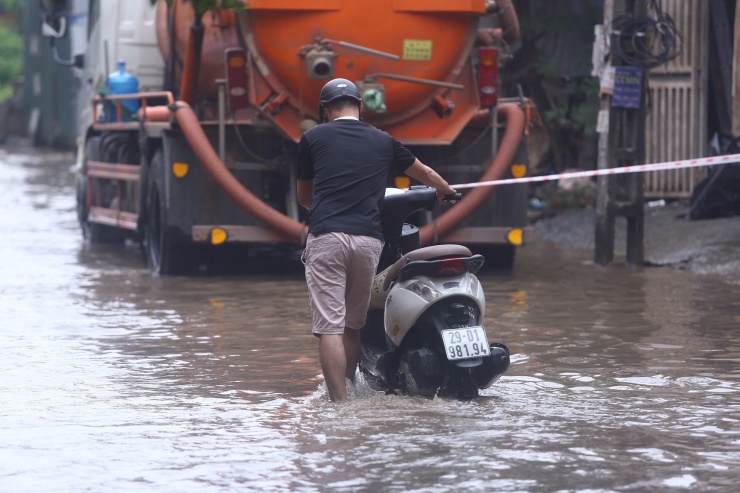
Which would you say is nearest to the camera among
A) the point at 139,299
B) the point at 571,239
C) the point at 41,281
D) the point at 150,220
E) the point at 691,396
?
the point at 691,396

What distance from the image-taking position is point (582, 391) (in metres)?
7.30

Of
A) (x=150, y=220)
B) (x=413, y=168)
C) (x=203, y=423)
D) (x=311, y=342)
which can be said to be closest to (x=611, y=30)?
(x=150, y=220)

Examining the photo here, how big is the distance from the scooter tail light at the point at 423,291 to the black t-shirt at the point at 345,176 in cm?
29

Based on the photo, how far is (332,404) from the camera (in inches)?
274

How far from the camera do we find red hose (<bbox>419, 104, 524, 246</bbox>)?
1244 cm

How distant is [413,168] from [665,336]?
109 inches

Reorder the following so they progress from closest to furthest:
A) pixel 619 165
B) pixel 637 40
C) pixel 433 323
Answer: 1. pixel 433 323
2. pixel 637 40
3. pixel 619 165

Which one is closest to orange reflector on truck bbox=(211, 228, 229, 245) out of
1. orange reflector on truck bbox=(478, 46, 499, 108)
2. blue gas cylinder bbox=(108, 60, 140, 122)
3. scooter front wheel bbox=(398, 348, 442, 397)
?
orange reflector on truck bbox=(478, 46, 499, 108)

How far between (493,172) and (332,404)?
5801mm

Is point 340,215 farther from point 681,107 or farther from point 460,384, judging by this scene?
point 681,107

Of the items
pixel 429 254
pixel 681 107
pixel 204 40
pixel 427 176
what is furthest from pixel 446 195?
pixel 681 107

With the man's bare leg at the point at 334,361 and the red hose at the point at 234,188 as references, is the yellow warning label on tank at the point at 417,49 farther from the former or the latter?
the man's bare leg at the point at 334,361

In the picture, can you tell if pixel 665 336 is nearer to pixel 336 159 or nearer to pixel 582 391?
pixel 582 391

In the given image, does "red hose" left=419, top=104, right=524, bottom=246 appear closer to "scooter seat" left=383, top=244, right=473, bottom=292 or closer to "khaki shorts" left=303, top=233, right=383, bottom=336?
"scooter seat" left=383, top=244, right=473, bottom=292
